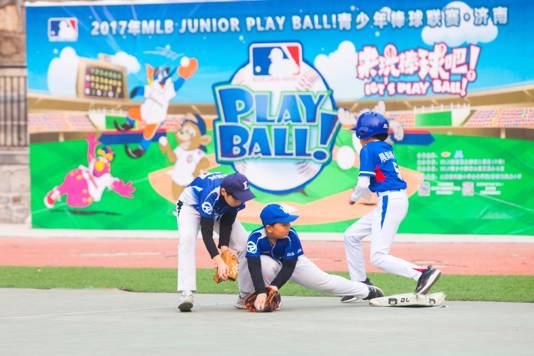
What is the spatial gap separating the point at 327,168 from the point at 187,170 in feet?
8.97

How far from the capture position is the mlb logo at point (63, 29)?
84.0 ft

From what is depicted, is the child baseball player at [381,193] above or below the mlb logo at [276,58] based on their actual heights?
below

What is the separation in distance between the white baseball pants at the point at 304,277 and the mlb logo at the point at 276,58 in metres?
12.2

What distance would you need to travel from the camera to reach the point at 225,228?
12.0 m

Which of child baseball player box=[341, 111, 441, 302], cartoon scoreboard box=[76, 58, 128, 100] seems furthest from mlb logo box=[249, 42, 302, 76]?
child baseball player box=[341, 111, 441, 302]

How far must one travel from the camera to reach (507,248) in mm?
20953

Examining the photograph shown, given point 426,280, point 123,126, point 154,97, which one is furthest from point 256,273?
point 123,126

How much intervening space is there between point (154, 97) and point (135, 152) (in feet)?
3.67

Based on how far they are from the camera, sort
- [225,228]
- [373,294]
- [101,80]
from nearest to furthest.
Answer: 1. [225,228]
2. [373,294]
3. [101,80]

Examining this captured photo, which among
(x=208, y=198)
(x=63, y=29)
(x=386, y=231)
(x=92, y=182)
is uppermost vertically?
(x=63, y=29)

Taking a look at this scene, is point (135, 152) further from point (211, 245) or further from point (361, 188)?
point (211, 245)

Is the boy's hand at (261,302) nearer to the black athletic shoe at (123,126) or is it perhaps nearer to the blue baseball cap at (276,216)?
the blue baseball cap at (276,216)

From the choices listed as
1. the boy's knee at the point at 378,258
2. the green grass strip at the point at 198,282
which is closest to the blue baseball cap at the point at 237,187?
the boy's knee at the point at 378,258

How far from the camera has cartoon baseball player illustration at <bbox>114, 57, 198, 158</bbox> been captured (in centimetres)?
2500
